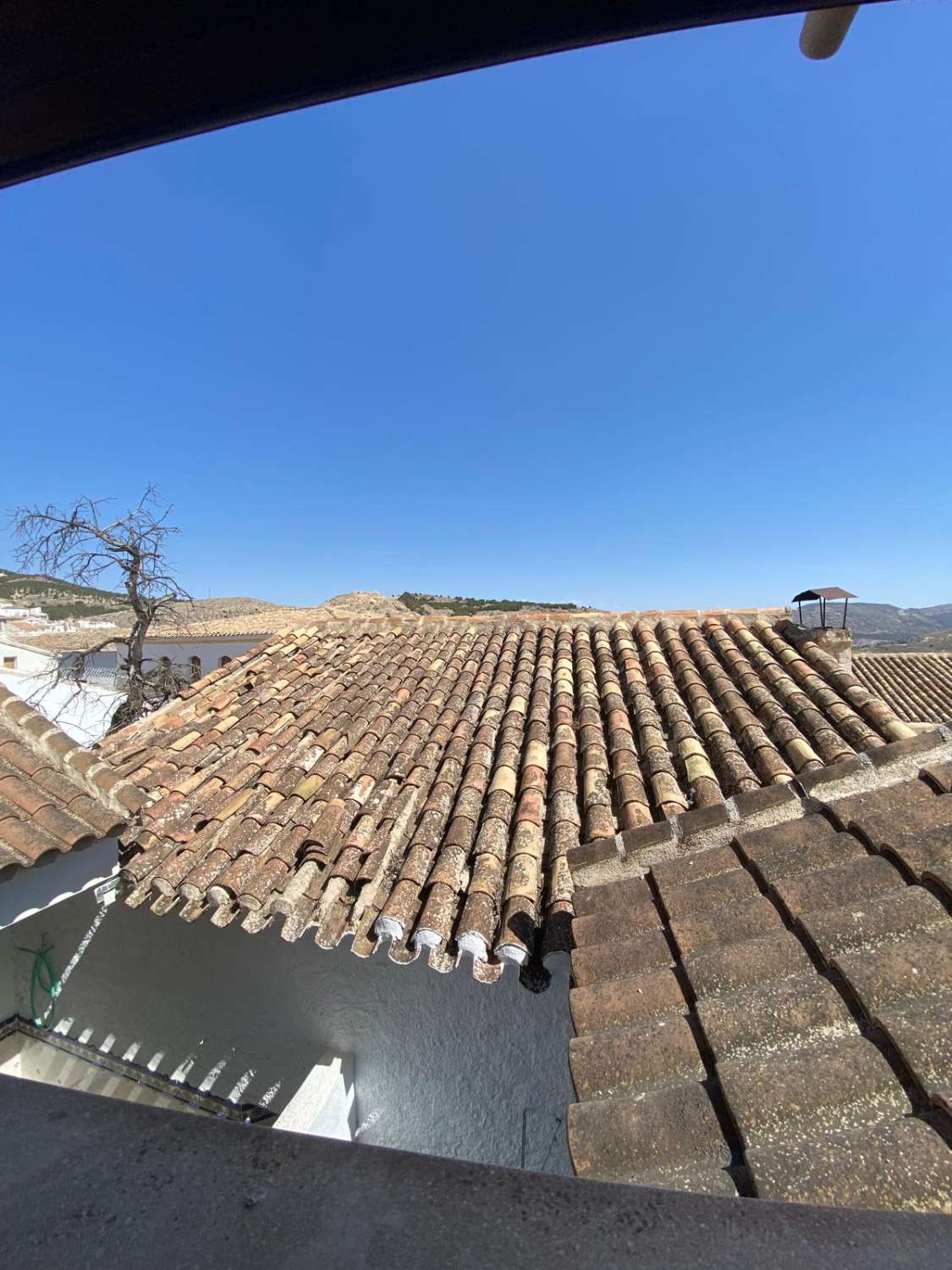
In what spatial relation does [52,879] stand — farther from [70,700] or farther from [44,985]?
[70,700]

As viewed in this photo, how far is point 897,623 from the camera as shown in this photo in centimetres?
8962

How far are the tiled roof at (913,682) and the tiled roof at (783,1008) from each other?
15.7 meters

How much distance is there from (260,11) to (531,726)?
452cm

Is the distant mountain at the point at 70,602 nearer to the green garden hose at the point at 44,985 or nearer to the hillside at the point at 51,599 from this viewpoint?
the hillside at the point at 51,599

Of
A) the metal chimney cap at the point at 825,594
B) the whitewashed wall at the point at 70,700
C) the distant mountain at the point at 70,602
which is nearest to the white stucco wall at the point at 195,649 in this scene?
the whitewashed wall at the point at 70,700

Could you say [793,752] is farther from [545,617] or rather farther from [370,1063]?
[545,617]

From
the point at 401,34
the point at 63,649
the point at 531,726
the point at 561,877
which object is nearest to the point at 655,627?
the point at 531,726

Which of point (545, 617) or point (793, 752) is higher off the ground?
point (545, 617)

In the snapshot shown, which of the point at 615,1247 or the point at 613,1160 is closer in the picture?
the point at 615,1247

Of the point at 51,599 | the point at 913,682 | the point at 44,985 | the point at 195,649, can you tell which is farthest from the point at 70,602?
the point at 913,682

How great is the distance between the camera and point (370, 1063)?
4055 millimetres

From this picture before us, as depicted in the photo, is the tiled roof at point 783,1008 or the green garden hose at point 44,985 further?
the green garden hose at point 44,985

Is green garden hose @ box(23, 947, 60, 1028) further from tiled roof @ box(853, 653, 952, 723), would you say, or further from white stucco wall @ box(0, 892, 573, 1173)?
tiled roof @ box(853, 653, 952, 723)

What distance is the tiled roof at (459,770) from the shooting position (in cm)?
333
